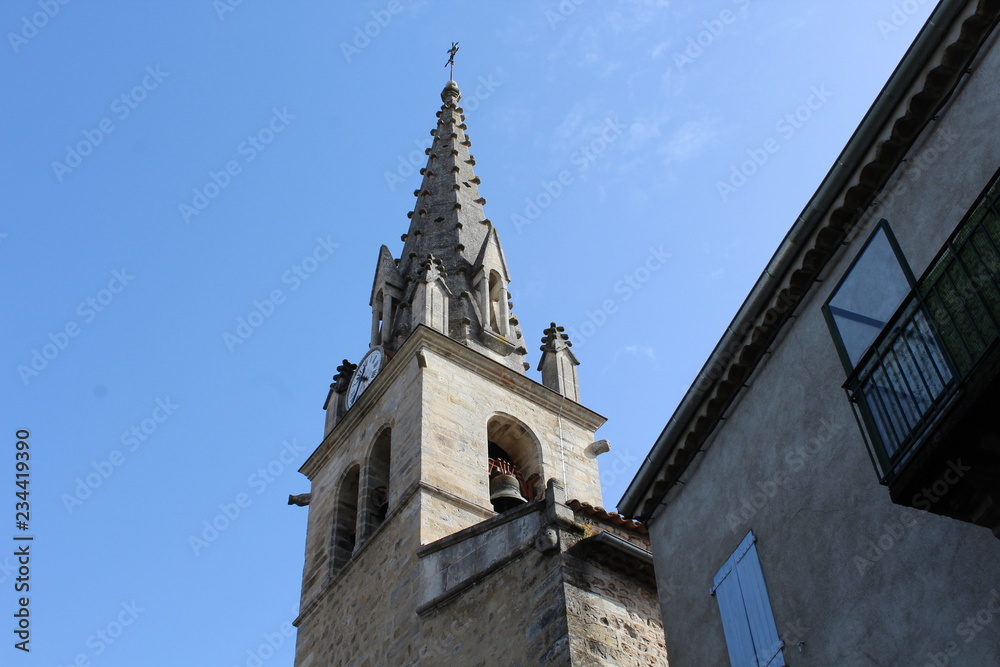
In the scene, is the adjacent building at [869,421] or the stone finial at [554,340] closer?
the adjacent building at [869,421]

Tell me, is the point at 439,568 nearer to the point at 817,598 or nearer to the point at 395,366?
the point at 395,366

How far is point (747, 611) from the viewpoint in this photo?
7738 mm

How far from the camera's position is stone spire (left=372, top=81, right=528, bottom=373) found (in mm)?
19786

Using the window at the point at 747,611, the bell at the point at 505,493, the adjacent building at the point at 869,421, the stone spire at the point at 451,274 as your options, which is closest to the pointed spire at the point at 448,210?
the stone spire at the point at 451,274

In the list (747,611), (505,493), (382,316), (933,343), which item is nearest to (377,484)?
(505,493)

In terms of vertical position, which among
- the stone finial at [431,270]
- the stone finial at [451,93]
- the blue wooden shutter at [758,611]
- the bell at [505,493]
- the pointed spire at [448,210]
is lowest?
the blue wooden shutter at [758,611]

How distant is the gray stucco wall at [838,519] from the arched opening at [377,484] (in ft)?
27.5

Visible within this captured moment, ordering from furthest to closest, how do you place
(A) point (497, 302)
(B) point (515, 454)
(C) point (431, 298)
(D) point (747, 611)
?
(A) point (497, 302)
(C) point (431, 298)
(B) point (515, 454)
(D) point (747, 611)

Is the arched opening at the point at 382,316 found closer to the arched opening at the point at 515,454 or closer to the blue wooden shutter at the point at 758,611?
the arched opening at the point at 515,454

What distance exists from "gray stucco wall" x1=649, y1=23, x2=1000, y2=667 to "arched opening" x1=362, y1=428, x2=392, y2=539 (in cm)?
838

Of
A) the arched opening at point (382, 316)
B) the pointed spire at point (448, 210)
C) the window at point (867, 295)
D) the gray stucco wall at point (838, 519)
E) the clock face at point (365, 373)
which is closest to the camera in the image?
the gray stucco wall at point (838, 519)

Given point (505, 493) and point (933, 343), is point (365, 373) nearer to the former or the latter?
point (505, 493)

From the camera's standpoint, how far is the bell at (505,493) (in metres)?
16.2

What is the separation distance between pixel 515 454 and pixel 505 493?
6.68 ft
